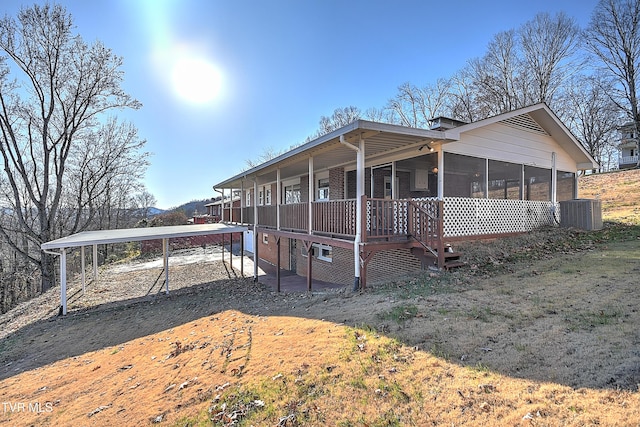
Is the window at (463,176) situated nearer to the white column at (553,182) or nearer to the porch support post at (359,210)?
the porch support post at (359,210)

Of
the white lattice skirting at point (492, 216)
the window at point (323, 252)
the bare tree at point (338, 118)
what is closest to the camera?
the white lattice skirting at point (492, 216)

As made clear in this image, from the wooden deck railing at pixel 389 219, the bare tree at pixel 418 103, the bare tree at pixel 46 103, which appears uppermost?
the bare tree at pixel 418 103

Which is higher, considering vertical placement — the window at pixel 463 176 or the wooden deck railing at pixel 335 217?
the window at pixel 463 176

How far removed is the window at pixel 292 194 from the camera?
16.9 metres

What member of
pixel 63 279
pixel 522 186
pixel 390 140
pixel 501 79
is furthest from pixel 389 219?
pixel 501 79

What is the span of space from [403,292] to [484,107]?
101ft

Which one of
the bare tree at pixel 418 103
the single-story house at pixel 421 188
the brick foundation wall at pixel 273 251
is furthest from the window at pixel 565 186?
the bare tree at pixel 418 103

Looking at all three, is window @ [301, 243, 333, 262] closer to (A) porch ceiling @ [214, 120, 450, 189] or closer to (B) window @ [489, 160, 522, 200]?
(A) porch ceiling @ [214, 120, 450, 189]

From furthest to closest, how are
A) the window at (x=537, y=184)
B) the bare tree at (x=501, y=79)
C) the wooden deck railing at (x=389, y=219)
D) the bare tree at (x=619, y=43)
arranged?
the bare tree at (x=501, y=79) → the bare tree at (x=619, y=43) → the window at (x=537, y=184) → the wooden deck railing at (x=389, y=219)

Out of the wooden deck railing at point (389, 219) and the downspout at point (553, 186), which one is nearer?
A: the wooden deck railing at point (389, 219)

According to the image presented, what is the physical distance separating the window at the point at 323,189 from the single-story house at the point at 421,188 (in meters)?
0.05

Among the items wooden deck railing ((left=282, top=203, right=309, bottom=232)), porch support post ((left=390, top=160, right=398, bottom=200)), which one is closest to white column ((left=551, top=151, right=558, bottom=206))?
porch support post ((left=390, top=160, right=398, bottom=200))

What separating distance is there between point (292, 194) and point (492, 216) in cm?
1065

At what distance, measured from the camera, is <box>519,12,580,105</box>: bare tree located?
28.0 meters
